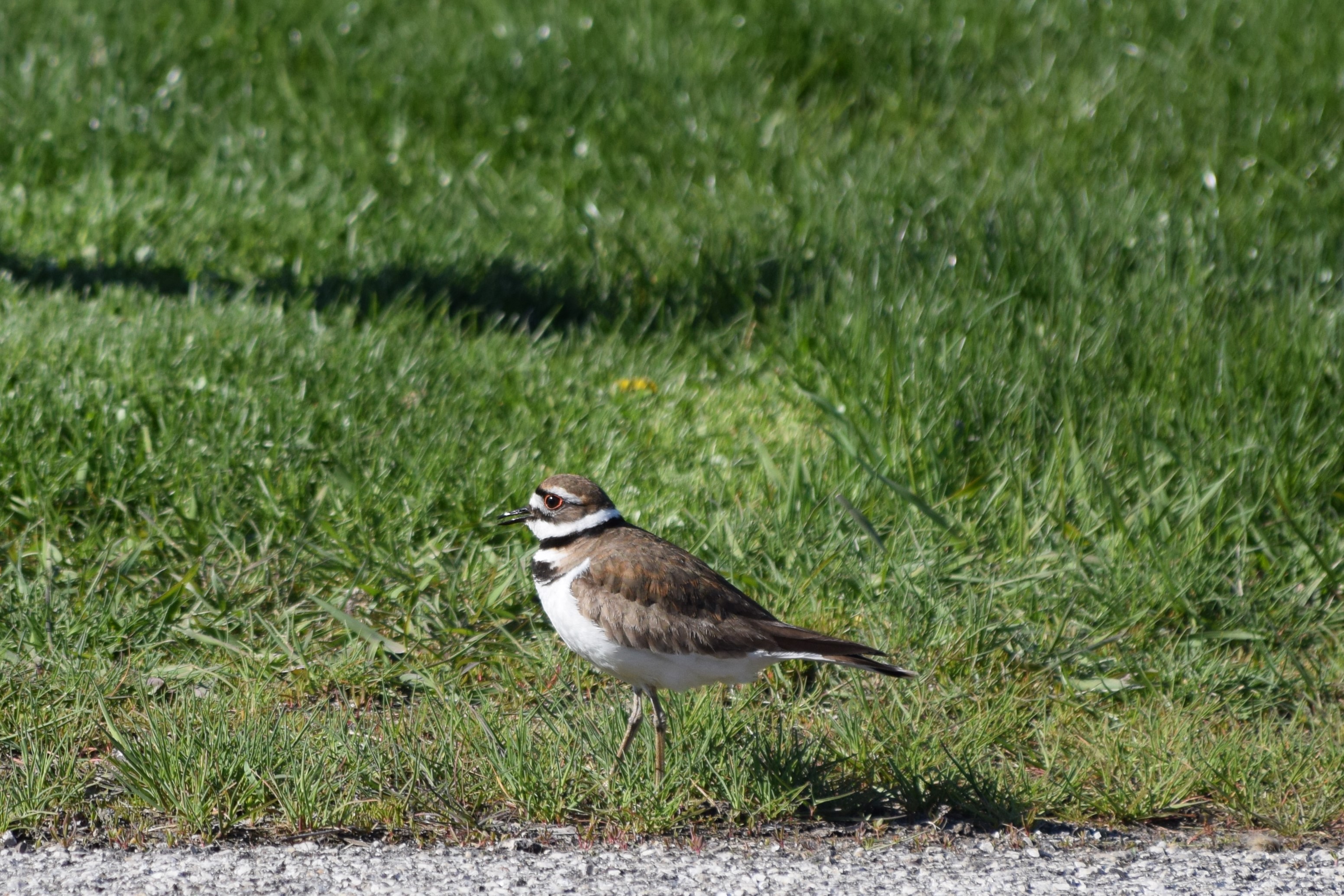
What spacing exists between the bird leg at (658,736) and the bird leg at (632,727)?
4 centimetres

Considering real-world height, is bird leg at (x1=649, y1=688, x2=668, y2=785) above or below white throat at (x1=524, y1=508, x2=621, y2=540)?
below

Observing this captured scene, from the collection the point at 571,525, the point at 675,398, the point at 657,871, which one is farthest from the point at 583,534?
the point at 675,398

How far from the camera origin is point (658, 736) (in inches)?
161

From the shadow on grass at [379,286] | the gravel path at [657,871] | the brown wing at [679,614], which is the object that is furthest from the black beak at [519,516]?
the shadow on grass at [379,286]

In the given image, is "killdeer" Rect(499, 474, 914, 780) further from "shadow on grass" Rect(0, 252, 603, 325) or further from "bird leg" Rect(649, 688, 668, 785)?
"shadow on grass" Rect(0, 252, 603, 325)

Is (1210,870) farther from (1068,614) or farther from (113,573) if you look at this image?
(113,573)

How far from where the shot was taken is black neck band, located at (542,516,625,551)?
4.40 metres

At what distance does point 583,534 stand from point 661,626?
512mm

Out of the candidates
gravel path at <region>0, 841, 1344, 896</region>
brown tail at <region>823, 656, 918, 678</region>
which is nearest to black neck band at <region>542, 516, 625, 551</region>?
brown tail at <region>823, 656, 918, 678</region>

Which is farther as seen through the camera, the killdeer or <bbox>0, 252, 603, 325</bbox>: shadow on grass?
<bbox>0, 252, 603, 325</bbox>: shadow on grass

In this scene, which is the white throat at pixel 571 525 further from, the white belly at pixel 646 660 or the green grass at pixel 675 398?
the green grass at pixel 675 398

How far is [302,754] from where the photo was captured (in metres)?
4.02

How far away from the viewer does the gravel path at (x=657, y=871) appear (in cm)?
356

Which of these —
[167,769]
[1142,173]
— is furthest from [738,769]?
[1142,173]
